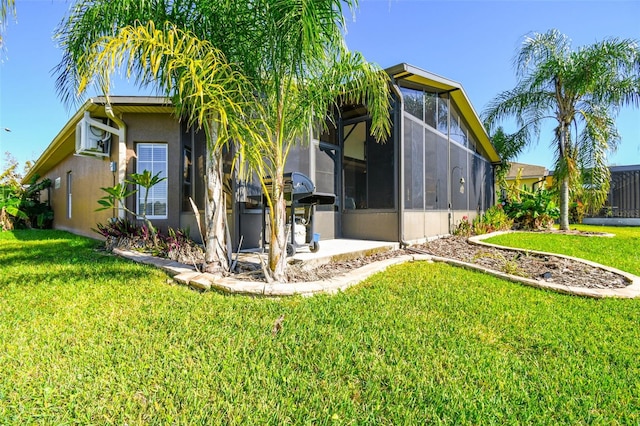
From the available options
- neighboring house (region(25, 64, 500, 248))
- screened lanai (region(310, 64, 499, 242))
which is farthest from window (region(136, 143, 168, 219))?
screened lanai (region(310, 64, 499, 242))

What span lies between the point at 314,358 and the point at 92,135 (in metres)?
8.71

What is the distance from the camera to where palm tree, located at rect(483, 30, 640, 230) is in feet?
32.6

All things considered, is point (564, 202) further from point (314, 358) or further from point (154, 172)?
point (154, 172)

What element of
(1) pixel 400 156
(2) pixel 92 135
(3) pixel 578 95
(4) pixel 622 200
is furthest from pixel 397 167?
(4) pixel 622 200

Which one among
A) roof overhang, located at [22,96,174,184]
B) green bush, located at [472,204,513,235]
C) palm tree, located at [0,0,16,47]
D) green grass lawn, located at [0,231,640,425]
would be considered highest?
roof overhang, located at [22,96,174,184]

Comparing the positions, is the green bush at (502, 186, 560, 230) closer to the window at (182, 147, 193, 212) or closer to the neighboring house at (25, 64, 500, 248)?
the neighboring house at (25, 64, 500, 248)

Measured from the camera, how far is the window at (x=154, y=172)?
8.20 meters

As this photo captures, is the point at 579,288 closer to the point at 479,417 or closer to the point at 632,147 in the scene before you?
the point at 479,417

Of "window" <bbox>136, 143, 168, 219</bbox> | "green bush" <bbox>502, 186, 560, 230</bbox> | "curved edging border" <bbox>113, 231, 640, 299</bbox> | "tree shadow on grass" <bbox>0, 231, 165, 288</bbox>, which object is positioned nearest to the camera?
"curved edging border" <bbox>113, 231, 640, 299</bbox>

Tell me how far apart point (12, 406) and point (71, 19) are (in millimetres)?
4382

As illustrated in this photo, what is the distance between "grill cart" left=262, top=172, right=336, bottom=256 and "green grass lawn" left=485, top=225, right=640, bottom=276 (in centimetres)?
523

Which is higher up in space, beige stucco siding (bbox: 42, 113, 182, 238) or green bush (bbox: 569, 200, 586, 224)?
beige stucco siding (bbox: 42, 113, 182, 238)

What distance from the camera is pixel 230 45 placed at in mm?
4090

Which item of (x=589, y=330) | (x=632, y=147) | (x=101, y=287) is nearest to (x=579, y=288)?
(x=589, y=330)
